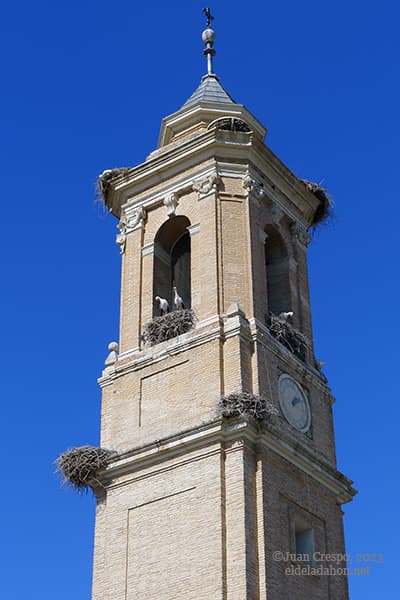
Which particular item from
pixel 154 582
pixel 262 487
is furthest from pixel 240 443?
pixel 154 582

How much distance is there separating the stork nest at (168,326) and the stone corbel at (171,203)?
2.36 meters

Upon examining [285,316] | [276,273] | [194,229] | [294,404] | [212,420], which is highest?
[194,229]

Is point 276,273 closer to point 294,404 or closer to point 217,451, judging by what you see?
point 294,404

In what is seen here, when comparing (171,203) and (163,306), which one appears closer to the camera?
(163,306)

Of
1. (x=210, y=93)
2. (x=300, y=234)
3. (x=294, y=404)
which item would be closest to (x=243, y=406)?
(x=294, y=404)

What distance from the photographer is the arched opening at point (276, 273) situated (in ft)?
84.4

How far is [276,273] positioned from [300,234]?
1165mm

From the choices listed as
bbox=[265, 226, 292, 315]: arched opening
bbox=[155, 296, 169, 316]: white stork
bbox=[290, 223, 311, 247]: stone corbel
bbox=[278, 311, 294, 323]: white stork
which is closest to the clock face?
bbox=[278, 311, 294, 323]: white stork

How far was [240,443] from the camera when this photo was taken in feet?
70.1

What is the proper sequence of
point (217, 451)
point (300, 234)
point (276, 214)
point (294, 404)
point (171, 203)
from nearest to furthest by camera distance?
point (217, 451) → point (294, 404) → point (171, 203) → point (276, 214) → point (300, 234)

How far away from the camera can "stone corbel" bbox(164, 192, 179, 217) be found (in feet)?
84.6

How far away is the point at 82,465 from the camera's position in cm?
2278

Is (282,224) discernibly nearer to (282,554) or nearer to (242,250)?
(242,250)

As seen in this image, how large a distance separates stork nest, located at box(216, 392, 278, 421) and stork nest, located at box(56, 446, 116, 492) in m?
2.48
